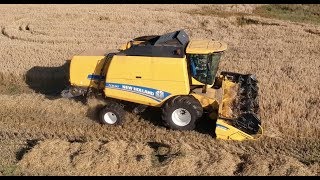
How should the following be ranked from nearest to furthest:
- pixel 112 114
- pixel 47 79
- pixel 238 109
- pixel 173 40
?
pixel 173 40 → pixel 238 109 → pixel 112 114 → pixel 47 79

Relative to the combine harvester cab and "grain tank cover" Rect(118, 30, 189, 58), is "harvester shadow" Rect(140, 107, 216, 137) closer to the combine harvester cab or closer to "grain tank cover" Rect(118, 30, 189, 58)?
the combine harvester cab

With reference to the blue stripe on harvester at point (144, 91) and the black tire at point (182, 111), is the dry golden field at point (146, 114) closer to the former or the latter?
the black tire at point (182, 111)

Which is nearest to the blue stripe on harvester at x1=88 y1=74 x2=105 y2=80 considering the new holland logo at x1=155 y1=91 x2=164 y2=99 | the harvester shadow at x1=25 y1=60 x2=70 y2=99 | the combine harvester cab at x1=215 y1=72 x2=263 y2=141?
the new holland logo at x1=155 y1=91 x2=164 y2=99

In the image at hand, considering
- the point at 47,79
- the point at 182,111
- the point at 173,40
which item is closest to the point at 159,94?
the point at 182,111

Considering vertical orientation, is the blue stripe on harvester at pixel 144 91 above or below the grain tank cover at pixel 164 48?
below

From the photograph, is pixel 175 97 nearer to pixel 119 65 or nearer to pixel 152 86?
pixel 152 86

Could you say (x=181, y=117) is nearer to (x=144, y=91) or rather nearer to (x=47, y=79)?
(x=144, y=91)

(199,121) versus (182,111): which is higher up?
(182,111)

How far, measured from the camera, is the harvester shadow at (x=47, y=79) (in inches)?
533

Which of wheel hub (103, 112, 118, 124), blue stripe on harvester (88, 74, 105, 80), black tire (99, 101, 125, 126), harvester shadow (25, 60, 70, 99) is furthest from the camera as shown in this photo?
harvester shadow (25, 60, 70, 99)

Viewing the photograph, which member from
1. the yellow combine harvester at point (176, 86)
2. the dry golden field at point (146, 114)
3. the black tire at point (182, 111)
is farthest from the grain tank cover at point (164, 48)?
the dry golden field at point (146, 114)

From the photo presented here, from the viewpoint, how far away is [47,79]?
555 inches

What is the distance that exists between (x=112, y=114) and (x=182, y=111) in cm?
164

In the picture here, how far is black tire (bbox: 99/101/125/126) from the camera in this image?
10772 mm
